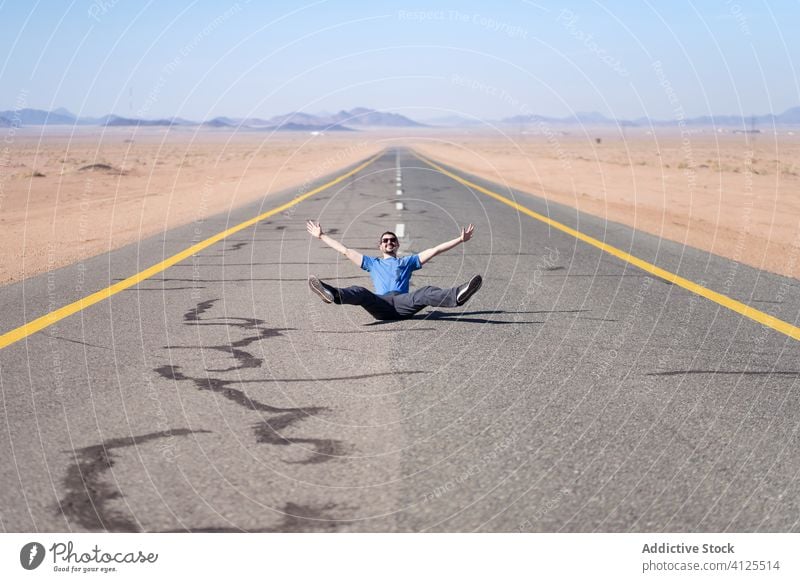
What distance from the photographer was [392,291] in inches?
295

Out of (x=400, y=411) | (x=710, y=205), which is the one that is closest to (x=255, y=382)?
(x=400, y=411)

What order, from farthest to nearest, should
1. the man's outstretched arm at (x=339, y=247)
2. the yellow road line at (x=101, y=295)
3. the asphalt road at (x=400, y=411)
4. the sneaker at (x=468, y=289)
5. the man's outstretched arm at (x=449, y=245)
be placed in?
1. the man's outstretched arm at (x=339, y=247)
2. the man's outstretched arm at (x=449, y=245)
3. the sneaker at (x=468, y=289)
4. the yellow road line at (x=101, y=295)
5. the asphalt road at (x=400, y=411)

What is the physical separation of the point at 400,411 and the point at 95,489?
1.72 meters

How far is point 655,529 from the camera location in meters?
3.25

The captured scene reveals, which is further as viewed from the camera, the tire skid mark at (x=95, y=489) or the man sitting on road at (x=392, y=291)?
the man sitting on road at (x=392, y=291)

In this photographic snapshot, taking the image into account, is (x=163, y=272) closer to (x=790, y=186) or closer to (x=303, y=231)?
(x=303, y=231)

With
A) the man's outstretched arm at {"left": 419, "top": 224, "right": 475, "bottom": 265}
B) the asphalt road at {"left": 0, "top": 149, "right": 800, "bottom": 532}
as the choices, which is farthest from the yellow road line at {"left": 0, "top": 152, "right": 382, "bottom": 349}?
the man's outstretched arm at {"left": 419, "top": 224, "right": 475, "bottom": 265}

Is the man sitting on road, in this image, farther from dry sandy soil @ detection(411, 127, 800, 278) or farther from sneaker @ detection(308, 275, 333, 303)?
dry sandy soil @ detection(411, 127, 800, 278)

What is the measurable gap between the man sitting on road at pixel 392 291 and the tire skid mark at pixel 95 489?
9.93 feet

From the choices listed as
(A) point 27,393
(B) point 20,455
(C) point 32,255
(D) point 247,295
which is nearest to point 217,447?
(B) point 20,455

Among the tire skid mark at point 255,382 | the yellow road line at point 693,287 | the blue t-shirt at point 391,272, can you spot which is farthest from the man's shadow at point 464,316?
the yellow road line at point 693,287

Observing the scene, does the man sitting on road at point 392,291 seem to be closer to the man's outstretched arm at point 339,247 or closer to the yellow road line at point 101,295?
the man's outstretched arm at point 339,247

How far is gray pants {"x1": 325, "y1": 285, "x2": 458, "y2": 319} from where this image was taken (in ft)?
23.5

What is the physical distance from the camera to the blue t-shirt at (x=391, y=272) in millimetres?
7500
